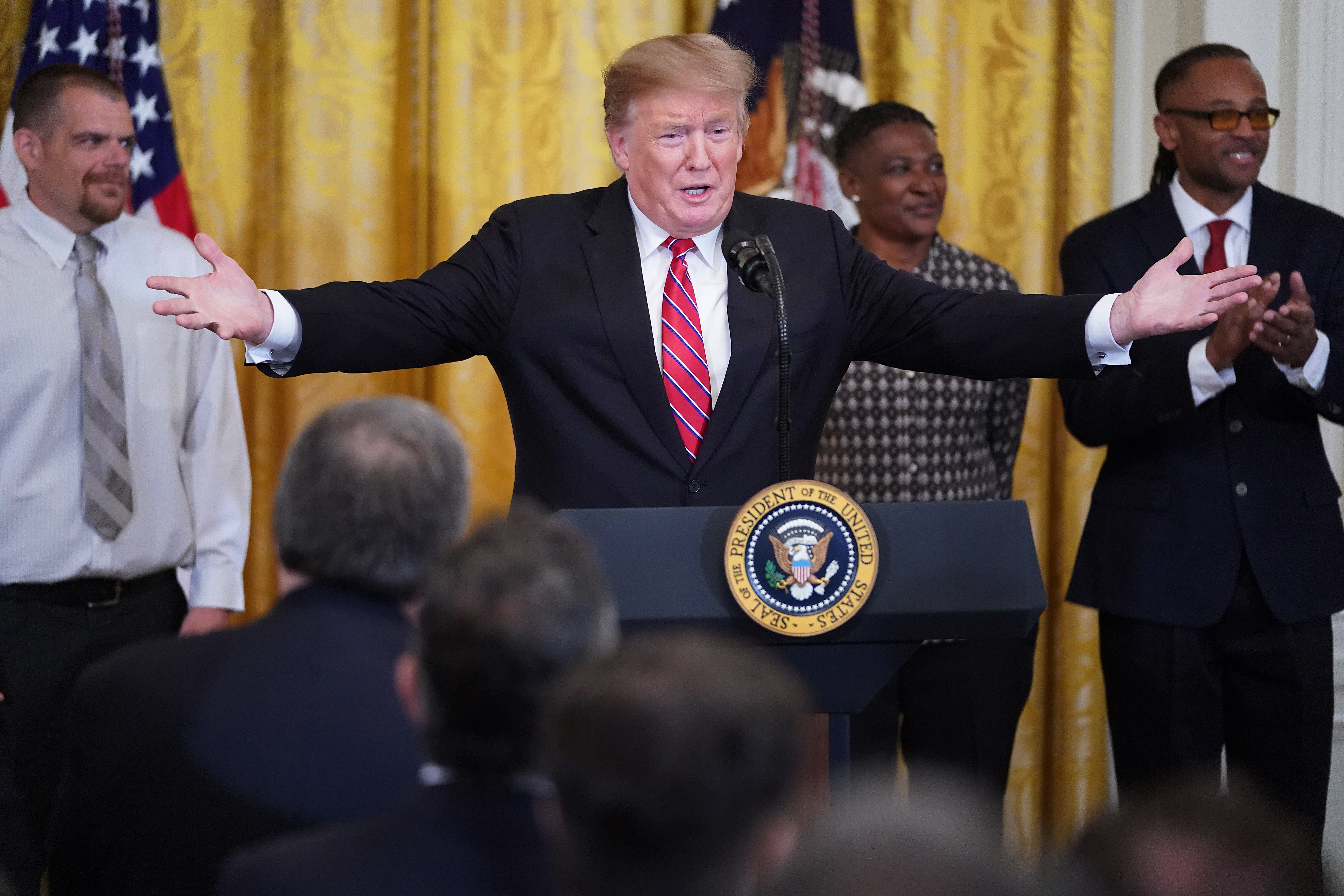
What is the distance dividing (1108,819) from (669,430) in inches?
53.8

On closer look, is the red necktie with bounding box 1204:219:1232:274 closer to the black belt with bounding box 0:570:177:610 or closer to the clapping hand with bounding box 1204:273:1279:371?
the clapping hand with bounding box 1204:273:1279:371

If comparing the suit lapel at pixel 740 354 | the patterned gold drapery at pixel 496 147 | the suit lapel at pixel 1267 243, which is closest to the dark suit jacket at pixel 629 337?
the suit lapel at pixel 740 354

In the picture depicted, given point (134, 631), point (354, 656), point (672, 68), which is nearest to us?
point (354, 656)

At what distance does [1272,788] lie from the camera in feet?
9.34

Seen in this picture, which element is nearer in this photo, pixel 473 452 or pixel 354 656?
pixel 354 656

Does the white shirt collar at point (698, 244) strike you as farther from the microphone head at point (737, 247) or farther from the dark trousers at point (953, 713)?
the dark trousers at point (953, 713)

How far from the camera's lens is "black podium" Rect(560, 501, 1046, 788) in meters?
1.67

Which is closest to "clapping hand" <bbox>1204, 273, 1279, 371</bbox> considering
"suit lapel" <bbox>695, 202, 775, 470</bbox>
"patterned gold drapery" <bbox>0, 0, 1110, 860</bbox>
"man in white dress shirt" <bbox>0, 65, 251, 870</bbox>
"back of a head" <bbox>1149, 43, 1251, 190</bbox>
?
"back of a head" <bbox>1149, 43, 1251, 190</bbox>

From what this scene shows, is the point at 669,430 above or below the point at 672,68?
below

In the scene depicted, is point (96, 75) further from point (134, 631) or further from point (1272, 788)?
point (1272, 788)

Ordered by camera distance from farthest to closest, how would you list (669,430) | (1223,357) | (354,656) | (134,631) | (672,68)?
(134,631), (1223,357), (672,68), (669,430), (354,656)

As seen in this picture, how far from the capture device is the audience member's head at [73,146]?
3041 mm

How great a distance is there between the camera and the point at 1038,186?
3861mm

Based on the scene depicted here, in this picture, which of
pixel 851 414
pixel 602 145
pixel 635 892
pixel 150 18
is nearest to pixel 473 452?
pixel 602 145
